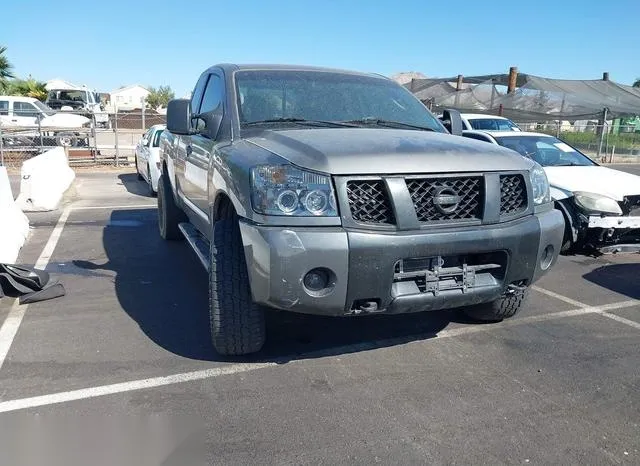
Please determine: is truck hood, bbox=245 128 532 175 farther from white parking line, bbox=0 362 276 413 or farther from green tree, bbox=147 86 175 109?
green tree, bbox=147 86 175 109

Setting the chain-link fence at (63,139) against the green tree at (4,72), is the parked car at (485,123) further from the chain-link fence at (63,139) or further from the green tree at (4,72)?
the green tree at (4,72)

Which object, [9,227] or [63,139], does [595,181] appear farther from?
[63,139]

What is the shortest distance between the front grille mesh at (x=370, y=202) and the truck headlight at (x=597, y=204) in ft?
13.9

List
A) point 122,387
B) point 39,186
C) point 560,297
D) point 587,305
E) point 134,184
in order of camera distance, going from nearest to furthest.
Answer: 1. point 122,387
2. point 587,305
3. point 560,297
4. point 39,186
5. point 134,184

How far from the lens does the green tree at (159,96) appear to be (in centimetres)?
7669

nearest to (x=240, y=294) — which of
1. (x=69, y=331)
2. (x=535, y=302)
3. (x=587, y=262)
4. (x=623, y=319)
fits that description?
(x=69, y=331)

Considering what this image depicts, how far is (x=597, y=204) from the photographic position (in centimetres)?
644

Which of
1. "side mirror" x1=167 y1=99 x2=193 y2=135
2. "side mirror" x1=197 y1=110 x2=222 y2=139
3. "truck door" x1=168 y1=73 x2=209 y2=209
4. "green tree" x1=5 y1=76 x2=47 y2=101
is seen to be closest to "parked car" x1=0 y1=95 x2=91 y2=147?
"truck door" x1=168 y1=73 x2=209 y2=209

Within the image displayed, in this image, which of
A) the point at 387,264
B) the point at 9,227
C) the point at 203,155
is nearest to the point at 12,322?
the point at 203,155

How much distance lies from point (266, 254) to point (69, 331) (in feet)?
6.84

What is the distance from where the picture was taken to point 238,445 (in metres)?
2.82

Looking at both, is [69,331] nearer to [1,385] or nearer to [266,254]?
[1,385]

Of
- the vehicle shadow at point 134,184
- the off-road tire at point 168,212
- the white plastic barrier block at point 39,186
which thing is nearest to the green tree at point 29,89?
the vehicle shadow at point 134,184

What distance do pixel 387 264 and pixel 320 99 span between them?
1.85 metres
